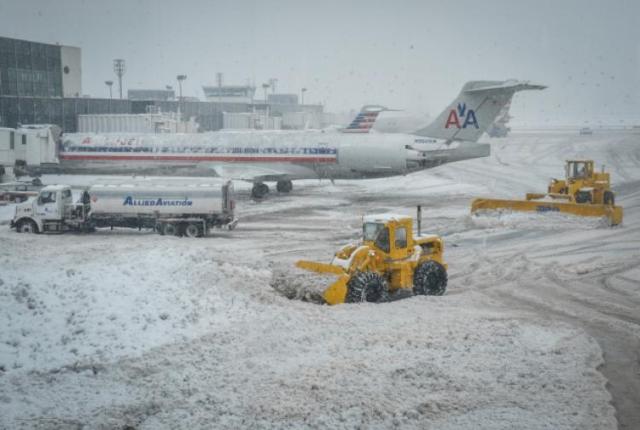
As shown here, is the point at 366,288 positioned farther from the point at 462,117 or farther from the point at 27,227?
the point at 462,117

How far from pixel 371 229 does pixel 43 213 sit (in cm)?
1663

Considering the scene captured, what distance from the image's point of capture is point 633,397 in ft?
36.7

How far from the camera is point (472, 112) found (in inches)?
1483

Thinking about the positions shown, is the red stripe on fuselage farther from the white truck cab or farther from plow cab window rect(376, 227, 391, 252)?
plow cab window rect(376, 227, 391, 252)

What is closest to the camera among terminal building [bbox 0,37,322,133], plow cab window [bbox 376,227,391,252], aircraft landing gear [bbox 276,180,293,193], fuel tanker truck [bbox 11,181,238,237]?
plow cab window [bbox 376,227,391,252]

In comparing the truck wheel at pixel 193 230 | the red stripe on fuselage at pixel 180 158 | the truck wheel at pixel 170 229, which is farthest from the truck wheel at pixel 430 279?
the red stripe on fuselage at pixel 180 158

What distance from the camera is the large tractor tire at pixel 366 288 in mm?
16031

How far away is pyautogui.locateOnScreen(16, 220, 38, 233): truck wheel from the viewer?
2759cm

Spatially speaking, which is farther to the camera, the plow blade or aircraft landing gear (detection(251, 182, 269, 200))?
aircraft landing gear (detection(251, 182, 269, 200))

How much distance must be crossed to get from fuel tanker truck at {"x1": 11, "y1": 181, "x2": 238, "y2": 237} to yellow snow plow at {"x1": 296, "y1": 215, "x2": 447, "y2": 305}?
1076 cm

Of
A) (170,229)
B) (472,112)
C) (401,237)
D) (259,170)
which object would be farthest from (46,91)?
(401,237)

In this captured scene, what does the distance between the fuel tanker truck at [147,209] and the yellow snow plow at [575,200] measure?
11.9 meters

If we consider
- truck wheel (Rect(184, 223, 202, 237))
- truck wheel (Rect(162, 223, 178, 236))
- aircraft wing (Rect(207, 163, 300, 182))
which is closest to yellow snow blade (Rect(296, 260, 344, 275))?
truck wheel (Rect(184, 223, 202, 237))

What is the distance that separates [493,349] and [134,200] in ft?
59.0
